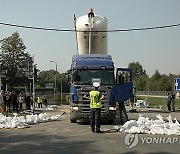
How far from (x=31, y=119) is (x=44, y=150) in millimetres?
8535

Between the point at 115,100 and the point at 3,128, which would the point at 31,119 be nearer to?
the point at 3,128

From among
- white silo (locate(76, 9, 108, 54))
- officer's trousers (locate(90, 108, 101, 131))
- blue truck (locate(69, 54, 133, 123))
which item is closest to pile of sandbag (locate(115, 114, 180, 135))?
officer's trousers (locate(90, 108, 101, 131))

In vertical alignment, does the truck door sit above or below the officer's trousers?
above

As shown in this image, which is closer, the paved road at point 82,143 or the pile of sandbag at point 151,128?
the paved road at point 82,143

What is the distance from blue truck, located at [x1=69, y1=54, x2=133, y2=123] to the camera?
16.6 m

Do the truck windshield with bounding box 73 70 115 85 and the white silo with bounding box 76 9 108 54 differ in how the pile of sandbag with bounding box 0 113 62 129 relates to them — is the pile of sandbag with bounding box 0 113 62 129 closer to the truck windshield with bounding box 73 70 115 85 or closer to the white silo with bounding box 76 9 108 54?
the truck windshield with bounding box 73 70 115 85

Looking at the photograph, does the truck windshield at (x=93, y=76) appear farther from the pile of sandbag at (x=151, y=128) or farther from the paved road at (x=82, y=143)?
the paved road at (x=82, y=143)

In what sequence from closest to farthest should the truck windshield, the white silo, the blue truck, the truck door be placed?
1. the blue truck
2. the truck windshield
3. the truck door
4. the white silo

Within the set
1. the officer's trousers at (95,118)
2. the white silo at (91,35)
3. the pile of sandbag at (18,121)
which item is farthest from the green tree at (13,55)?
the officer's trousers at (95,118)

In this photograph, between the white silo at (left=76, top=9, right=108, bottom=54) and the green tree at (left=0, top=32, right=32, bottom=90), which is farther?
the green tree at (left=0, top=32, right=32, bottom=90)

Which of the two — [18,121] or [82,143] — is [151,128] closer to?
[82,143]

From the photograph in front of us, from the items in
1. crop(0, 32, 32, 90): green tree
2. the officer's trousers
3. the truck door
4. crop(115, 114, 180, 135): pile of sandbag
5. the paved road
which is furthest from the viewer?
crop(0, 32, 32, 90): green tree

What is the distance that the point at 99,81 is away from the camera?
17.0 metres

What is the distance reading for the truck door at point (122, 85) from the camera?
17562 millimetres
